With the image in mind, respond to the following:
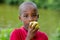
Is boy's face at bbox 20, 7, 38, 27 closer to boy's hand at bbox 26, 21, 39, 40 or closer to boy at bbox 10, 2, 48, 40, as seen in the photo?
boy at bbox 10, 2, 48, 40

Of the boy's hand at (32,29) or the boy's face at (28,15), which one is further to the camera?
the boy's face at (28,15)

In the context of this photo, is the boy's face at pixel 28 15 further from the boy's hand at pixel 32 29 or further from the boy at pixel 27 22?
the boy's hand at pixel 32 29

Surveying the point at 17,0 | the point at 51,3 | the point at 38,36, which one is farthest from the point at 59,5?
the point at 38,36

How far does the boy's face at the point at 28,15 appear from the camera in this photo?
10.8 feet

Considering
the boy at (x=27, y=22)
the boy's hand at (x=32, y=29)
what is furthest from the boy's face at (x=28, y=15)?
the boy's hand at (x=32, y=29)

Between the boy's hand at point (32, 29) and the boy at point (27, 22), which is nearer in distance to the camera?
the boy's hand at point (32, 29)

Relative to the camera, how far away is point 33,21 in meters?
3.25

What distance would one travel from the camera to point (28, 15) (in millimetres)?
3324

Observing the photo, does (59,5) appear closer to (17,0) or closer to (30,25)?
(17,0)

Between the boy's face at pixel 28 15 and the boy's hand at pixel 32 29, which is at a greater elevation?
the boy's face at pixel 28 15

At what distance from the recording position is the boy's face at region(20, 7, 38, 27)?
130 inches

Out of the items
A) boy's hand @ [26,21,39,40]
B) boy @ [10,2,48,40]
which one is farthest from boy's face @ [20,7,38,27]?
boy's hand @ [26,21,39,40]

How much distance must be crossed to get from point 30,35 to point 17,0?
23740 millimetres

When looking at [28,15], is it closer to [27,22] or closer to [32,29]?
[27,22]
